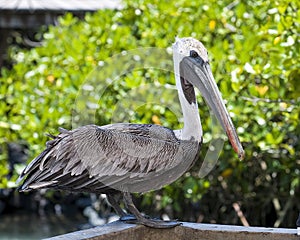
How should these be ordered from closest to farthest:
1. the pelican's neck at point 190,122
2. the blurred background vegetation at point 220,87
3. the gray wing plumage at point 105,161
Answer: the gray wing plumage at point 105,161, the pelican's neck at point 190,122, the blurred background vegetation at point 220,87

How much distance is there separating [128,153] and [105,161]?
0.34ft

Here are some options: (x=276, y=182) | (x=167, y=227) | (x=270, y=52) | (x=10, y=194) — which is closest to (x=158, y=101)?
(x=270, y=52)

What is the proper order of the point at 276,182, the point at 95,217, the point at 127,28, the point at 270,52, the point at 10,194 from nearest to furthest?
the point at 270,52, the point at 276,182, the point at 127,28, the point at 95,217, the point at 10,194

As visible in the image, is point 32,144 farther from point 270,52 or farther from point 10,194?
point 10,194

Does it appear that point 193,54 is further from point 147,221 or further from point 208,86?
point 147,221

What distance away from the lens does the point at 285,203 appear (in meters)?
6.45

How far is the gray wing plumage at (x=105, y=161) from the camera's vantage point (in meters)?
3.43

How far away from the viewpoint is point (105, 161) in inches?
136

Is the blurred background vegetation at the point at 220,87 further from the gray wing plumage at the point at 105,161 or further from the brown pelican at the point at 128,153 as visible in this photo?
the gray wing plumage at the point at 105,161

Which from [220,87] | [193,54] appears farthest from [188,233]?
[220,87]

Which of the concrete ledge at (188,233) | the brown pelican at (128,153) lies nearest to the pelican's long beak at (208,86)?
the brown pelican at (128,153)

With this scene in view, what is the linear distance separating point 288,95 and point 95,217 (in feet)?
11.6

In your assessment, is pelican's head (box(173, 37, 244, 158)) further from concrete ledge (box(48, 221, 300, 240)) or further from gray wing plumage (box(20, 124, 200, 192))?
concrete ledge (box(48, 221, 300, 240))

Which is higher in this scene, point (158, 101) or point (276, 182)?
point (158, 101)
